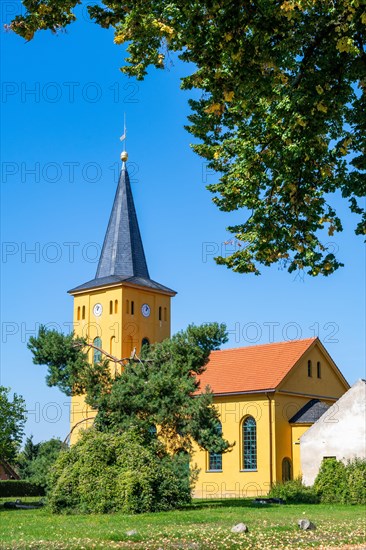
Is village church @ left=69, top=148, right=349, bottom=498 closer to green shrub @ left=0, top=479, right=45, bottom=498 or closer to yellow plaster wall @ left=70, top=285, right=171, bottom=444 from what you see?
yellow plaster wall @ left=70, top=285, right=171, bottom=444

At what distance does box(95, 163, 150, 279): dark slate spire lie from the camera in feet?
168

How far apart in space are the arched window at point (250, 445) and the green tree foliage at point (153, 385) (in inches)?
493

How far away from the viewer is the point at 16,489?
49125 millimetres

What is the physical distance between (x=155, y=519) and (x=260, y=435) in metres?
22.7

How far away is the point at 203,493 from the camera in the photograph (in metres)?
44.5

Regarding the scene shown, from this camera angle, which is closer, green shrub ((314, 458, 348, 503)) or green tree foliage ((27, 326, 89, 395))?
green tree foliage ((27, 326, 89, 395))

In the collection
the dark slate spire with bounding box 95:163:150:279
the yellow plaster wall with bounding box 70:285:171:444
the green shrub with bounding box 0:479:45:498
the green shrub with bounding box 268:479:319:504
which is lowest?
the green shrub with bounding box 0:479:45:498

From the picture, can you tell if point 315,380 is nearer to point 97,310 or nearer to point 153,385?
point 97,310

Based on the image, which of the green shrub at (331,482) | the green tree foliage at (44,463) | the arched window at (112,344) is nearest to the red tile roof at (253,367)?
the arched window at (112,344)

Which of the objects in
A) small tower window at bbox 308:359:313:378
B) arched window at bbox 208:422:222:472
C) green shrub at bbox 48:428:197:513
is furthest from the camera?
small tower window at bbox 308:359:313:378

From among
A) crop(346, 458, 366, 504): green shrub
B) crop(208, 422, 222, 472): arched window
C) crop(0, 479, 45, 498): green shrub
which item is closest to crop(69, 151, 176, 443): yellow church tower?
crop(0, 479, 45, 498): green shrub

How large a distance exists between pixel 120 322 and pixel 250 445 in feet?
42.4

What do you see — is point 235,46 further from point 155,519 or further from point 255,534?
point 155,519

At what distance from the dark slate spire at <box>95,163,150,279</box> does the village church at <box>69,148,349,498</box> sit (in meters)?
0.07
